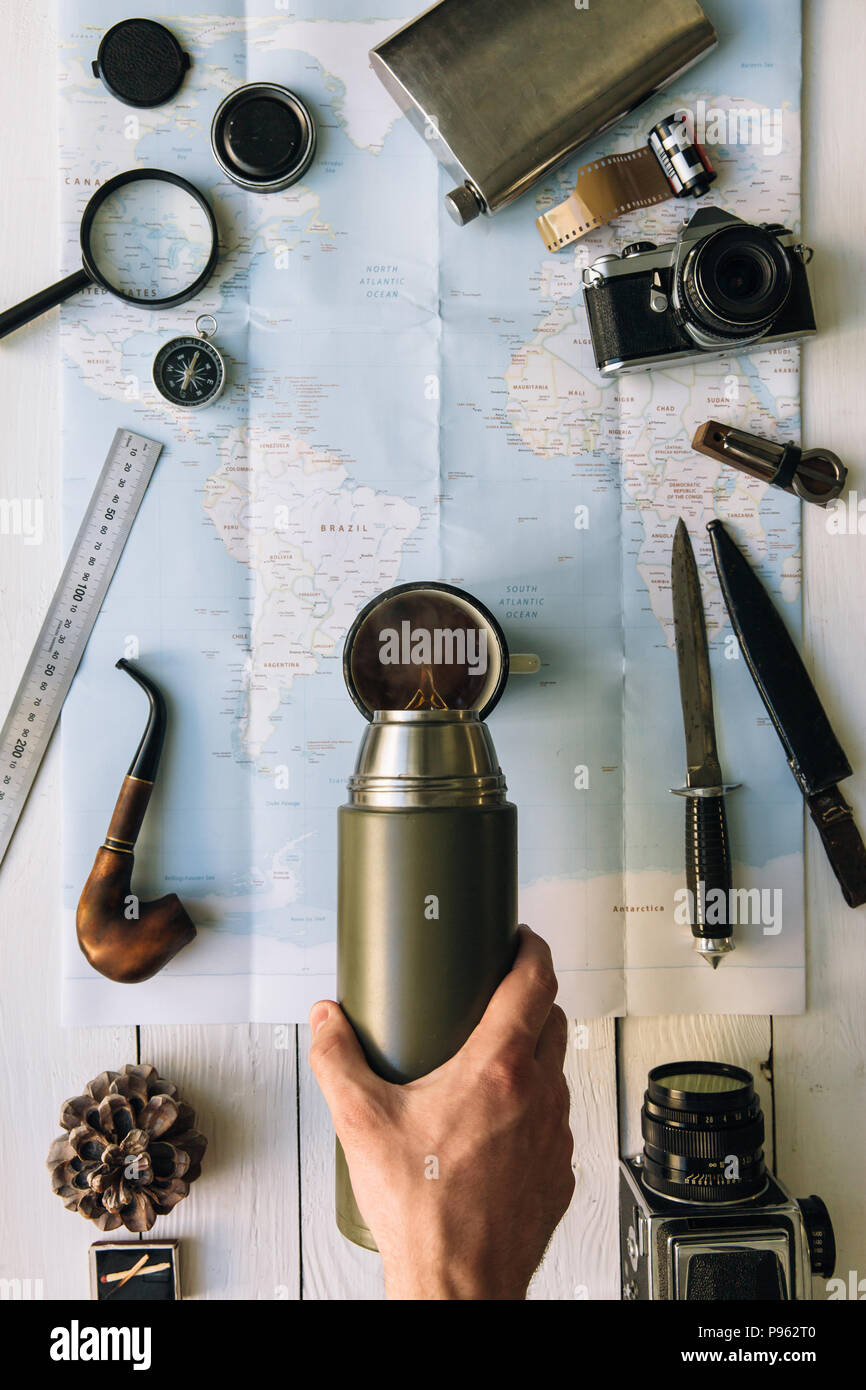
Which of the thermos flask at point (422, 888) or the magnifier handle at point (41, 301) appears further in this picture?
the magnifier handle at point (41, 301)

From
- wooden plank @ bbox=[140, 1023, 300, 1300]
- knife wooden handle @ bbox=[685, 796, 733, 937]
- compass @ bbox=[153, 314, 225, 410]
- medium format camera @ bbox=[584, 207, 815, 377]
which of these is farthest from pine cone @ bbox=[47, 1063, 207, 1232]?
medium format camera @ bbox=[584, 207, 815, 377]

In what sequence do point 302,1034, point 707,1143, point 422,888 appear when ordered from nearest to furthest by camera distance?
1. point 422,888
2. point 707,1143
3. point 302,1034

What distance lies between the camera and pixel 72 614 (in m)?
0.85

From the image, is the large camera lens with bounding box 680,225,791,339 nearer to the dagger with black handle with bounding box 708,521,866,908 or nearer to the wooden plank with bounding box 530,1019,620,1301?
the dagger with black handle with bounding box 708,521,866,908

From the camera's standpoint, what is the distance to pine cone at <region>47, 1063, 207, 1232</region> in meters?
0.80

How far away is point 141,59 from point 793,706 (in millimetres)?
803

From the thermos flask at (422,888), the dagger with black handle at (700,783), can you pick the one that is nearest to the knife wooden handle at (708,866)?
the dagger with black handle at (700,783)

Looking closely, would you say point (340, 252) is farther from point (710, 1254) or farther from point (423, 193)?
point (710, 1254)

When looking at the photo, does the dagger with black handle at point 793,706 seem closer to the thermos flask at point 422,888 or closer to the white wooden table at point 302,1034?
the white wooden table at point 302,1034

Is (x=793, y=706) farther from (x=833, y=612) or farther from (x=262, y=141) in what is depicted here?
(x=262, y=141)

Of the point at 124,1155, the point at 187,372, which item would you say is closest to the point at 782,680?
the point at 187,372

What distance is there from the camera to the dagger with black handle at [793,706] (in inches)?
33.1

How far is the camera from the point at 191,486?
0.85 meters

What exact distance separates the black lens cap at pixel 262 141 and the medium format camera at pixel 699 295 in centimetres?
28
